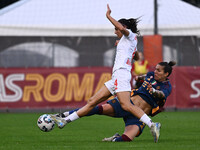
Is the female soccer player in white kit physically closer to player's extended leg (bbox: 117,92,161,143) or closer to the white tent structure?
player's extended leg (bbox: 117,92,161,143)

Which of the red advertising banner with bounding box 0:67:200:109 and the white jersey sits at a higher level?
the white jersey

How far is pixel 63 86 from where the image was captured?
17.8 m

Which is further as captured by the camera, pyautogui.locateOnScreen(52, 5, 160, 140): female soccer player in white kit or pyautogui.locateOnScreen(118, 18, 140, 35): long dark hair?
pyautogui.locateOnScreen(118, 18, 140, 35): long dark hair

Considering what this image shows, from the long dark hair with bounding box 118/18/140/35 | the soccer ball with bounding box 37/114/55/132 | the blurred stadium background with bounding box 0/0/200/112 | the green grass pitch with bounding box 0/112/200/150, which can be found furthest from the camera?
the blurred stadium background with bounding box 0/0/200/112

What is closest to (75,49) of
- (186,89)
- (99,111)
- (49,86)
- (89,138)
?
(49,86)

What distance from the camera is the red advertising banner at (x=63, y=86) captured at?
690 inches

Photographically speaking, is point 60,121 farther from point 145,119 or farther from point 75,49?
point 75,49

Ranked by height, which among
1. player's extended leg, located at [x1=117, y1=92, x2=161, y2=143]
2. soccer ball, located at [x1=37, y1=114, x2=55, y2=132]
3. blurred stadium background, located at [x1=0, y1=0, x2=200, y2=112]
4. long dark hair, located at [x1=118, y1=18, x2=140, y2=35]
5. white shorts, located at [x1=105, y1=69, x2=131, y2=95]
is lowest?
blurred stadium background, located at [x1=0, y1=0, x2=200, y2=112]

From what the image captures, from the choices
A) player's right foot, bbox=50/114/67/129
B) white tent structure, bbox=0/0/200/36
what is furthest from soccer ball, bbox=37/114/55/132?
white tent structure, bbox=0/0/200/36

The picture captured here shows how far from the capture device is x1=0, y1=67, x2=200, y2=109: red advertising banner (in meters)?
17.5

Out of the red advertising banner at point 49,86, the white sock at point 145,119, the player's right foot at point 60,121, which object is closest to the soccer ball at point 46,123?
the player's right foot at point 60,121

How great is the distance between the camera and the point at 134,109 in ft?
27.0

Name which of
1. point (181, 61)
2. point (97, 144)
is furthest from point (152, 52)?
point (97, 144)

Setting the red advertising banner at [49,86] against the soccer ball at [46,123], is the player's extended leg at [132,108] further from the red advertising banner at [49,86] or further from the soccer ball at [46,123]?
the red advertising banner at [49,86]
